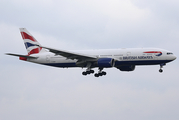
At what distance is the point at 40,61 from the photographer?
68.6 metres

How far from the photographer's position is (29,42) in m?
71.8

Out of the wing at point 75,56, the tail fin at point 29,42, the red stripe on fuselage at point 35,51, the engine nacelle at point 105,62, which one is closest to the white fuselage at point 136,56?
the engine nacelle at point 105,62

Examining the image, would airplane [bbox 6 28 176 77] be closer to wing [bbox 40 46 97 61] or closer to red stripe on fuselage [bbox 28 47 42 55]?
wing [bbox 40 46 97 61]

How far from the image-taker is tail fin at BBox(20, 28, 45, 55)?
232 feet

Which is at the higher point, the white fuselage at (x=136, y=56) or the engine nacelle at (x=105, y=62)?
the white fuselage at (x=136, y=56)

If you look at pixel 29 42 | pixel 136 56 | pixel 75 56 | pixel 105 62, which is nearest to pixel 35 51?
pixel 29 42

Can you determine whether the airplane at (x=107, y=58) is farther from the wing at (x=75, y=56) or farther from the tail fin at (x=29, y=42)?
the tail fin at (x=29, y=42)

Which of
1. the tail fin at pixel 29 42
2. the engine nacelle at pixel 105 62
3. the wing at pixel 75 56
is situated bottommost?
the engine nacelle at pixel 105 62

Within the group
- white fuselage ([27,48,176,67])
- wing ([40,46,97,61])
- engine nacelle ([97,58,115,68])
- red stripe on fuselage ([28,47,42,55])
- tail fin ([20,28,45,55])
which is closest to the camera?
wing ([40,46,97,61])

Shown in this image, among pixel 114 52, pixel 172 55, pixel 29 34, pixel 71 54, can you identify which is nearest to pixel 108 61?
pixel 114 52

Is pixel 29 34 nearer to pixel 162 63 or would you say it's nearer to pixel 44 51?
pixel 44 51

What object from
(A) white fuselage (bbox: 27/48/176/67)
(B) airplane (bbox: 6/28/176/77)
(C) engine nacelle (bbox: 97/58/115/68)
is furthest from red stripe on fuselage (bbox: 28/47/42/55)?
(C) engine nacelle (bbox: 97/58/115/68)

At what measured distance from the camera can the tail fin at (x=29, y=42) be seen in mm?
70812

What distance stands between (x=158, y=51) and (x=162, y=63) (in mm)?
2219
